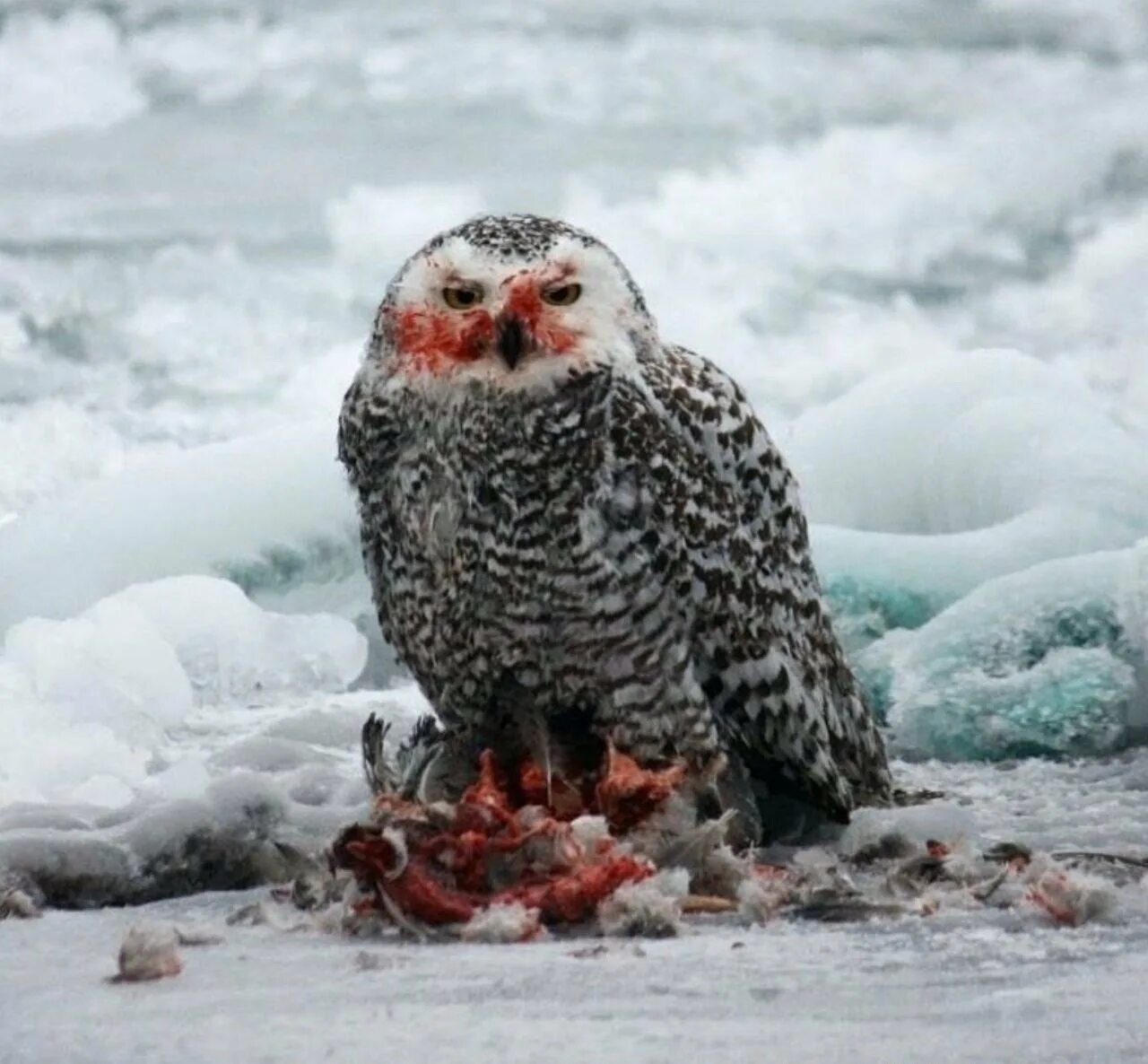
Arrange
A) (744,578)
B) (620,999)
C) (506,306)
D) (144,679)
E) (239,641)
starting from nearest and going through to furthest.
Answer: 1. (620,999)
2. (506,306)
3. (744,578)
4. (144,679)
5. (239,641)

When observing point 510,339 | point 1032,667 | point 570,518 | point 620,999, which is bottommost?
point 620,999

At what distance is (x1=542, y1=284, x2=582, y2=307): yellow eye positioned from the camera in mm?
2980

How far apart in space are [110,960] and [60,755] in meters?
1.37

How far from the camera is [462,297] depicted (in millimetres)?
2980

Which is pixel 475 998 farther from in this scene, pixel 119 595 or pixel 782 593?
pixel 119 595

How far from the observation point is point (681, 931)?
2604 millimetres

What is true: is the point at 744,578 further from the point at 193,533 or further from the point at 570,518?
the point at 193,533

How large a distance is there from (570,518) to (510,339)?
27cm

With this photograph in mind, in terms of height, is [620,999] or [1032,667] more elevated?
[1032,667]

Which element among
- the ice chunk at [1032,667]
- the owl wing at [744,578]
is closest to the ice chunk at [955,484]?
the ice chunk at [1032,667]

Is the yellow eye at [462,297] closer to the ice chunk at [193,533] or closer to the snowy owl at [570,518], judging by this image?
the snowy owl at [570,518]

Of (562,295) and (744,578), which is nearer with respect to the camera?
(562,295)

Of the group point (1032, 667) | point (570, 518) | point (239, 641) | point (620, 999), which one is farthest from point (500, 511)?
point (239, 641)

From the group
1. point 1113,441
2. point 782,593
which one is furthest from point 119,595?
point 1113,441
